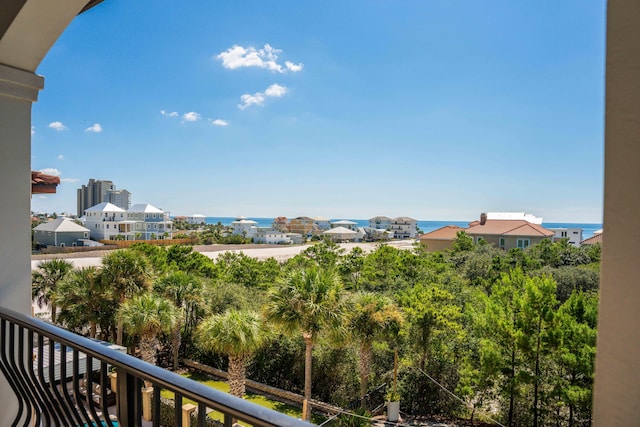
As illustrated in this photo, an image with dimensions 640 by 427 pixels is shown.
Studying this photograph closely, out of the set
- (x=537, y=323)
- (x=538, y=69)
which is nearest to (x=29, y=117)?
(x=537, y=323)

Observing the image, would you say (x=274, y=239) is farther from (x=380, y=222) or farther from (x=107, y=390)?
(x=107, y=390)

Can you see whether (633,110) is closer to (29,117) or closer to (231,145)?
(29,117)

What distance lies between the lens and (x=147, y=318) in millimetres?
9250

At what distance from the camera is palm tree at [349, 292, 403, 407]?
941 cm

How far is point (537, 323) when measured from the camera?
A: 28.7 feet

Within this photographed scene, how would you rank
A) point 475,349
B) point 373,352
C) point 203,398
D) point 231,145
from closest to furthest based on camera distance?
point 203,398
point 475,349
point 373,352
point 231,145

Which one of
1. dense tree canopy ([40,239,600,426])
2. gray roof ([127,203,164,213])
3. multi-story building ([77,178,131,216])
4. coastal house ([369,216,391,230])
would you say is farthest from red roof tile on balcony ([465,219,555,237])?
coastal house ([369,216,391,230])

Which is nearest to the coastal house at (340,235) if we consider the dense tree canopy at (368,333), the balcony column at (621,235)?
the dense tree canopy at (368,333)

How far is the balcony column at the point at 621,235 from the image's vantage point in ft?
1.77

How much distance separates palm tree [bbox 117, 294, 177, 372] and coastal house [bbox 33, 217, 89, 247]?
18.6m

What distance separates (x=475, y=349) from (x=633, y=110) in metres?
11.1

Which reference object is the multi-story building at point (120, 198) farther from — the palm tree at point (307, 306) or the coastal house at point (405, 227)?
Answer: the coastal house at point (405, 227)

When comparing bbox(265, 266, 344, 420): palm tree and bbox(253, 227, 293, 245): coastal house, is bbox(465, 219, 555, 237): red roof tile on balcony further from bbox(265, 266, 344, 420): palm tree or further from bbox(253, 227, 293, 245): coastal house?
bbox(253, 227, 293, 245): coastal house

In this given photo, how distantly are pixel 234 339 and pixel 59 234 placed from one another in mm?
22730
